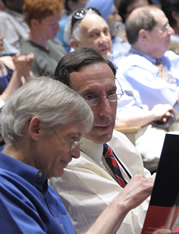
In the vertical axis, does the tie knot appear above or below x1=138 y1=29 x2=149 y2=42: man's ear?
above

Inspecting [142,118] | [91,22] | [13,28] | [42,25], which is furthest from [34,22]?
[142,118]

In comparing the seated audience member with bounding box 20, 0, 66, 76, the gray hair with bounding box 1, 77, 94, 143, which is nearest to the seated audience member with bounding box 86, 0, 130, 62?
the seated audience member with bounding box 20, 0, 66, 76

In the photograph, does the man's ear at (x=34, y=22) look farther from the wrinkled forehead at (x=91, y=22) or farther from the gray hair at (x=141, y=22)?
the gray hair at (x=141, y=22)

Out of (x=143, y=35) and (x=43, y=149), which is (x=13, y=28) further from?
(x=43, y=149)

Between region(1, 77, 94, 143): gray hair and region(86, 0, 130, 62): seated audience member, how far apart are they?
271cm

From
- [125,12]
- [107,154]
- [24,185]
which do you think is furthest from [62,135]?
[125,12]

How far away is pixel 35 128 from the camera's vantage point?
4.37 feet

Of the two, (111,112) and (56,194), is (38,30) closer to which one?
(111,112)

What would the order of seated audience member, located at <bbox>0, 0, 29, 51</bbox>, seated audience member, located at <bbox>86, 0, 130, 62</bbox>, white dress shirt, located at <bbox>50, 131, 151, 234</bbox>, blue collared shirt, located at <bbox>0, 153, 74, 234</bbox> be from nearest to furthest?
blue collared shirt, located at <bbox>0, 153, 74, 234</bbox>
white dress shirt, located at <bbox>50, 131, 151, 234</bbox>
seated audience member, located at <bbox>86, 0, 130, 62</bbox>
seated audience member, located at <bbox>0, 0, 29, 51</bbox>

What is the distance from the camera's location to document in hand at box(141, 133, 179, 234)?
1.19 m

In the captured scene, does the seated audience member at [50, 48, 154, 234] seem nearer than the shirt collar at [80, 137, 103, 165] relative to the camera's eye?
Yes

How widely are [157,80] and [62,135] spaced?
2.00 metres

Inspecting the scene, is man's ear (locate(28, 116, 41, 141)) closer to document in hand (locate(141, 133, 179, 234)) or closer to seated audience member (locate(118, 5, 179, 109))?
document in hand (locate(141, 133, 179, 234))

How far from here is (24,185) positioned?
130 centimetres
